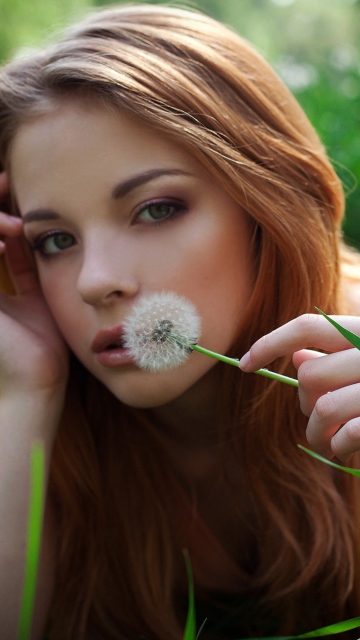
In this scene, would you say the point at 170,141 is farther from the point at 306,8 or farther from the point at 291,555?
the point at 306,8

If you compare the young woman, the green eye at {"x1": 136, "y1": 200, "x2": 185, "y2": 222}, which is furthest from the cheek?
the green eye at {"x1": 136, "y1": 200, "x2": 185, "y2": 222}

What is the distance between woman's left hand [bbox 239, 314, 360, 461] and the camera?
40.3 inches

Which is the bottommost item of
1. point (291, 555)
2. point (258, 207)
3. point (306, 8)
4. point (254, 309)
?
point (291, 555)

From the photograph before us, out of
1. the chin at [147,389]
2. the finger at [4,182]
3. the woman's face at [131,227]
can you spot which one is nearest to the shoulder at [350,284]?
the woman's face at [131,227]

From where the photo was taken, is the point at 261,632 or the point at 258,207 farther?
the point at 261,632

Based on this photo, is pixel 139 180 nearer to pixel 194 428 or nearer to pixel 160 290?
pixel 160 290

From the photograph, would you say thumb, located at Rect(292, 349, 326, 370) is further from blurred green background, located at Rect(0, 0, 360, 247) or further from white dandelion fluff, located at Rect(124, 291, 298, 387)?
blurred green background, located at Rect(0, 0, 360, 247)

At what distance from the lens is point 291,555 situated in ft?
5.65

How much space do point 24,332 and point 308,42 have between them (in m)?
18.6

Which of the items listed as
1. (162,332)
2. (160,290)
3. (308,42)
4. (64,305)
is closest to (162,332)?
(162,332)

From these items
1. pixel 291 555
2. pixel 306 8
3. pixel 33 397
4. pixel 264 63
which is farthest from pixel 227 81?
pixel 306 8

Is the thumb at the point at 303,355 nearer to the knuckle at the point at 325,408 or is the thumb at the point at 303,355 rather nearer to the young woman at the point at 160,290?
the young woman at the point at 160,290

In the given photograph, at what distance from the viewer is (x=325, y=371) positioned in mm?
1046

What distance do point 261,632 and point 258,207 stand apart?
114 centimetres
